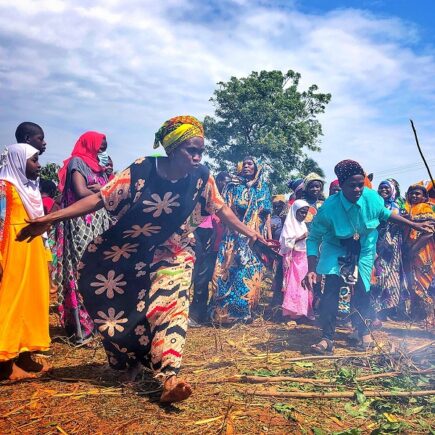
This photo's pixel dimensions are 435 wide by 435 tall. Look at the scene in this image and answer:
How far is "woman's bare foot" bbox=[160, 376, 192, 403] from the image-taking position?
294 cm

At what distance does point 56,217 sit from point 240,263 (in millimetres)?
3581

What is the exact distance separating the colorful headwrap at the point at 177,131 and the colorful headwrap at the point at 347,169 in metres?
1.89

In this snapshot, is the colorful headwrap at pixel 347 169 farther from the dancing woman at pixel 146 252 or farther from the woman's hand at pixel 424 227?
the dancing woman at pixel 146 252

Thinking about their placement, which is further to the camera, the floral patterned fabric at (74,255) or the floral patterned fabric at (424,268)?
the floral patterned fabric at (424,268)

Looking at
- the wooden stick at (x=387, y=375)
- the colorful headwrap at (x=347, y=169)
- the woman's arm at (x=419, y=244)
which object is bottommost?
the wooden stick at (x=387, y=375)

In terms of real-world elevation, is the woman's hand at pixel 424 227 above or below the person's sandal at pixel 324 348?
above

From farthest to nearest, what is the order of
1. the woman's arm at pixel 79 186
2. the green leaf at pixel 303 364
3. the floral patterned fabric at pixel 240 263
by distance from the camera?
1. the floral patterned fabric at pixel 240 263
2. the woman's arm at pixel 79 186
3. the green leaf at pixel 303 364

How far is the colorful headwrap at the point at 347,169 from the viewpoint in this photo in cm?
479

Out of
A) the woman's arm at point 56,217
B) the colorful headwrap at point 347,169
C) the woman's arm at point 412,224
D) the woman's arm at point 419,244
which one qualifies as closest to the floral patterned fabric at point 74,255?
the woman's arm at point 56,217

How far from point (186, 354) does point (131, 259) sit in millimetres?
1469

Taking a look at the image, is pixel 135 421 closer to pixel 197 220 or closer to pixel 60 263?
pixel 197 220

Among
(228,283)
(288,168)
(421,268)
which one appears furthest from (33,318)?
(288,168)

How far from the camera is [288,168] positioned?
26.4 meters

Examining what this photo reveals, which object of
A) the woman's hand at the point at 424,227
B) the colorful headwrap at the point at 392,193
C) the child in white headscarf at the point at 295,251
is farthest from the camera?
the colorful headwrap at the point at 392,193
